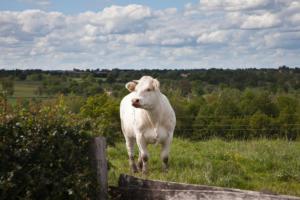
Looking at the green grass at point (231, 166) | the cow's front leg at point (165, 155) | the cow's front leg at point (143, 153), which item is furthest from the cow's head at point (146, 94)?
the green grass at point (231, 166)

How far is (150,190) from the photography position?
6.49m

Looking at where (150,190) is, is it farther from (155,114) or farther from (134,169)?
(134,169)

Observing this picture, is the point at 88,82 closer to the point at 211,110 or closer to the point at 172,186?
the point at 211,110

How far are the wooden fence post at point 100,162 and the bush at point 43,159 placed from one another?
3.5 inches

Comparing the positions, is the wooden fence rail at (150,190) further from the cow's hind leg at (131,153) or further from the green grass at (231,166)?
the cow's hind leg at (131,153)

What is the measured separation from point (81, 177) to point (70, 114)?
1030mm

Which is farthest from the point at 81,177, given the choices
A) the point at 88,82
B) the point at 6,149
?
the point at 88,82

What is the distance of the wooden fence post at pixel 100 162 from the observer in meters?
6.70

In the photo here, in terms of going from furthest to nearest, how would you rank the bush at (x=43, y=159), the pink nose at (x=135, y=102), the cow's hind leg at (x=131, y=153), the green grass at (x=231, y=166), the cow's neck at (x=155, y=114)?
the cow's hind leg at (x=131, y=153), the cow's neck at (x=155, y=114), the pink nose at (x=135, y=102), the green grass at (x=231, y=166), the bush at (x=43, y=159)

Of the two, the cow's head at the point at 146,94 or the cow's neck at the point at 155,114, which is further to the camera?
the cow's neck at the point at 155,114

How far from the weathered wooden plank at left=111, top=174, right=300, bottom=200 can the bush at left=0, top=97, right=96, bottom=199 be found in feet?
1.47

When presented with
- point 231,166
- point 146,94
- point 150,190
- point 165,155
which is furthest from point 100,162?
point 146,94

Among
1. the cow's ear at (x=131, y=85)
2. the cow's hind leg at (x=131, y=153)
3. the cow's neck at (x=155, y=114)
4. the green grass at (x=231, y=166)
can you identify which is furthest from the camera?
the cow's hind leg at (x=131, y=153)

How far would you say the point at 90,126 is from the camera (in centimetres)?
697
